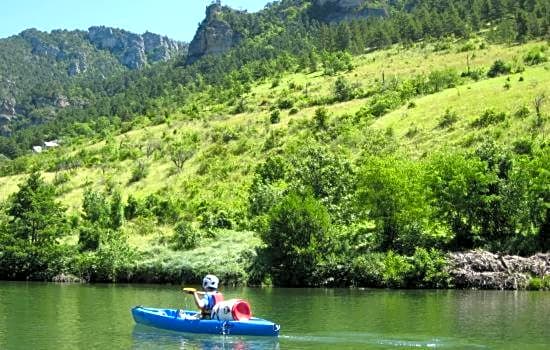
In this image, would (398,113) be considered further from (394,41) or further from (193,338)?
(193,338)

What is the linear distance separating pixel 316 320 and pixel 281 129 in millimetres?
81480

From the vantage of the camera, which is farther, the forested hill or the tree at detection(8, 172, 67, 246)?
the tree at detection(8, 172, 67, 246)

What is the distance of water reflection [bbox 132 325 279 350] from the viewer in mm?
32781

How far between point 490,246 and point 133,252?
33.8m

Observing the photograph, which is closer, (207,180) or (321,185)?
(321,185)

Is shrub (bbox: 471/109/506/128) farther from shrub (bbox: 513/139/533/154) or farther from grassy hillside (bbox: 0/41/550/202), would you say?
shrub (bbox: 513/139/533/154)

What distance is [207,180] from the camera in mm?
105812

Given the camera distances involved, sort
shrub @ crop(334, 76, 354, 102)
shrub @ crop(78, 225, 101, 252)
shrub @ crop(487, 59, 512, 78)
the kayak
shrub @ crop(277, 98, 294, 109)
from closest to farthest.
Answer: the kayak < shrub @ crop(78, 225, 101, 252) < shrub @ crop(487, 59, 512, 78) < shrub @ crop(334, 76, 354, 102) < shrub @ crop(277, 98, 294, 109)

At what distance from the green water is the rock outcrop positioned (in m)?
2.56

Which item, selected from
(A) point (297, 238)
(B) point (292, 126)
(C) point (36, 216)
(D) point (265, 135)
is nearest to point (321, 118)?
(B) point (292, 126)

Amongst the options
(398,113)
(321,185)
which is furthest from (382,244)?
(398,113)

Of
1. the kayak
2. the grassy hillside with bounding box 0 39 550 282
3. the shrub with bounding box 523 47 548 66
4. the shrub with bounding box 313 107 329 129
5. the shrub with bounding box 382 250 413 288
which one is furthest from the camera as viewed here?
the shrub with bounding box 523 47 548 66

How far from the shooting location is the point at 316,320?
129 ft

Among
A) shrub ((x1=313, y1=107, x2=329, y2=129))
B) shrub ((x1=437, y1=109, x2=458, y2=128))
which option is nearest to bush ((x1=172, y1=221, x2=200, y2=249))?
shrub ((x1=437, y1=109, x2=458, y2=128))
